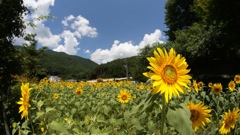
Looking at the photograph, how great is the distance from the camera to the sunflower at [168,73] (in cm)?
128

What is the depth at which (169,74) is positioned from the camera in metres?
1.34

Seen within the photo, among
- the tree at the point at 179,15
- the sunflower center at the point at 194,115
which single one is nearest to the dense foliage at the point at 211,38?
the tree at the point at 179,15

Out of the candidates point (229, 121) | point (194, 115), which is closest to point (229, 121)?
point (229, 121)

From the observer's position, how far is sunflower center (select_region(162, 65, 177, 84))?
131cm

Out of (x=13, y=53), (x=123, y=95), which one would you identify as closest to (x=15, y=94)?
(x=13, y=53)

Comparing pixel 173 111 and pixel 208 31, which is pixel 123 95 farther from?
pixel 208 31

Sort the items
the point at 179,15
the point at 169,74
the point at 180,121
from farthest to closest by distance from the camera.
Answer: the point at 179,15 < the point at 169,74 < the point at 180,121

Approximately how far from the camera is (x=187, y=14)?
32156 millimetres

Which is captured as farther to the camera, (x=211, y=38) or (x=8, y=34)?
(x=211, y=38)

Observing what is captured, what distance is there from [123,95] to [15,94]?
2.97 meters

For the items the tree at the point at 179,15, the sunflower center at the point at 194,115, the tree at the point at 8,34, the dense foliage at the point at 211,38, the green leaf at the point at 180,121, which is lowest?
the sunflower center at the point at 194,115

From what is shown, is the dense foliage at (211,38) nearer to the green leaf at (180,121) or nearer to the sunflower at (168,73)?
the sunflower at (168,73)

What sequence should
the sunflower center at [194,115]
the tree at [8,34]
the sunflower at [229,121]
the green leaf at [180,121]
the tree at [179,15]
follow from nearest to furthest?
the green leaf at [180,121] < the sunflower center at [194,115] < the sunflower at [229,121] < the tree at [8,34] < the tree at [179,15]

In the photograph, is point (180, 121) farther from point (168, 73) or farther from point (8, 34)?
point (8, 34)
